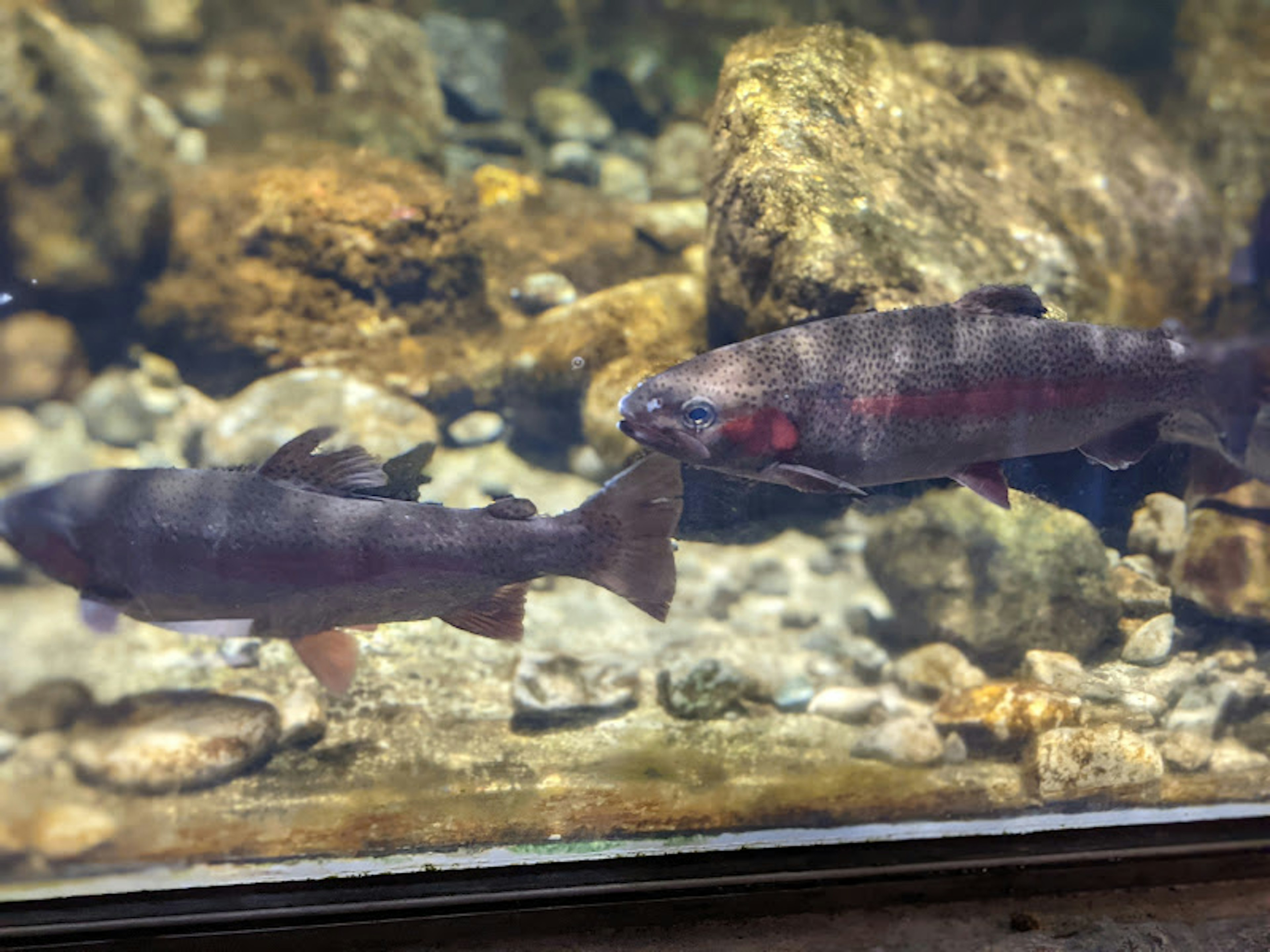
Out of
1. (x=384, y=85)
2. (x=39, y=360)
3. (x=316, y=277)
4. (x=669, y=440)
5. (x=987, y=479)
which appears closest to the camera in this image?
(x=669, y=440)

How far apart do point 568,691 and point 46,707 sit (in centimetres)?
229

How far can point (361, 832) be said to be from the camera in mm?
2307

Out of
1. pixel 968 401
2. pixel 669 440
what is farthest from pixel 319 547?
pixel 968 401

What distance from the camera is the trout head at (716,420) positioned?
7.63 ft

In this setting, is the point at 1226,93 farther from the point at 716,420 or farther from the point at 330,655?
the point at 330,655

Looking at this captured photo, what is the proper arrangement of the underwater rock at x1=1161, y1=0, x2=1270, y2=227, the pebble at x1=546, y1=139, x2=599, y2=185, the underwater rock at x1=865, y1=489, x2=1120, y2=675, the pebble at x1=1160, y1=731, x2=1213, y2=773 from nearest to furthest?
the pebble at x1=1160, y1=731, x2=1213, y2=773
the underwater rock at x1=865, y1=489, x2=1120, y2=675
the underwater rock at x1=1161, y1=0, x2=1270, y2=227
the pebble at x1=546, y1=139, x2=599, y2=185

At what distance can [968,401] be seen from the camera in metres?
2.33

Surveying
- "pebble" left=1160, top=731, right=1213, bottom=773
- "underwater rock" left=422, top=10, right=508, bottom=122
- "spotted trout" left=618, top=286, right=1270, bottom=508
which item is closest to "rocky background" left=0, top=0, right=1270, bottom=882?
"pebble" left=1160, top=731, right=1213, bottom=773

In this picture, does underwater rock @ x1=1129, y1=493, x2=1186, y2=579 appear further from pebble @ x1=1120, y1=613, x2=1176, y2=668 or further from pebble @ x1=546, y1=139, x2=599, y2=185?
pebble @ x1=546, y1=139, x2=599, y2=185

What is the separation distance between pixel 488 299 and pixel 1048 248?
155 inches

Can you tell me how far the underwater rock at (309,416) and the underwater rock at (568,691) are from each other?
1.60m

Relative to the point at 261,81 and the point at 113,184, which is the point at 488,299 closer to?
the point at 113,184

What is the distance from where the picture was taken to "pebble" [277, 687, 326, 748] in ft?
9.47

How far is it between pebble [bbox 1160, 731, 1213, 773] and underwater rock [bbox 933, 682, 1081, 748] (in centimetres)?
35
